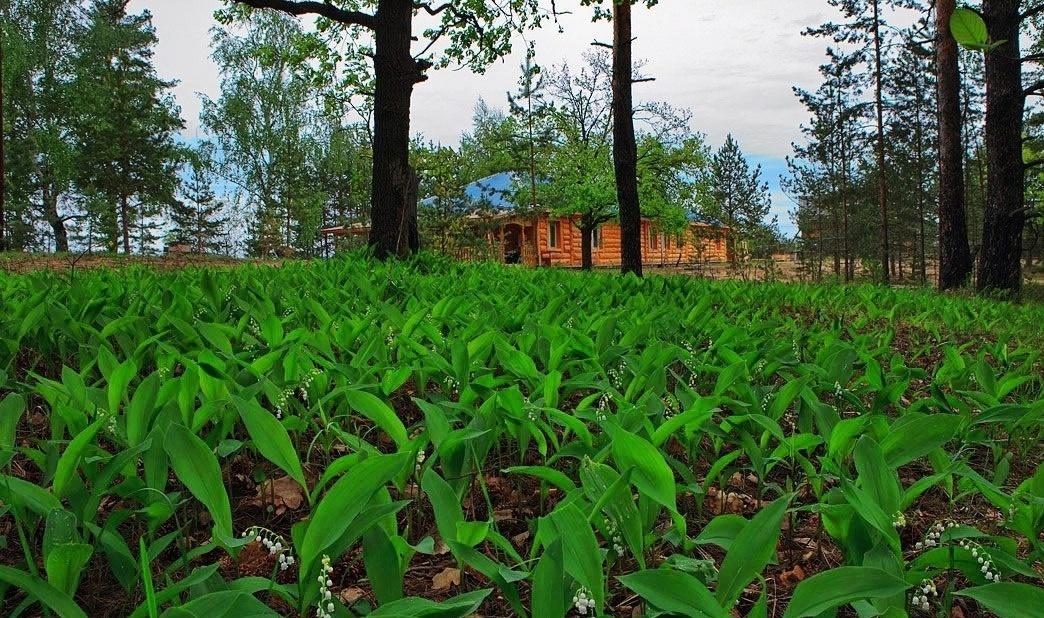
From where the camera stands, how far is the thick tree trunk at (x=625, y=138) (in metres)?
9.99

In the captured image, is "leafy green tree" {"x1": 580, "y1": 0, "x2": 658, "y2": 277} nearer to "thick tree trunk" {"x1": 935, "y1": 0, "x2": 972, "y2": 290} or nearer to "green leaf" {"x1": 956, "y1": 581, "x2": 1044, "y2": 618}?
"thick tree trunk" {"x1": 935, "y1": 0, "x2": 972, "y2": 290}

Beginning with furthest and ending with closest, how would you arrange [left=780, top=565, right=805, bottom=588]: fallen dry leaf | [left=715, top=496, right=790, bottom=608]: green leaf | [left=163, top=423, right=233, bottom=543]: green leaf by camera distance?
[left=780, top=565, right=805, bottom=588]: fallen dry leaf
[left=163, top=423, right=233, bottom=543]: green leaf
[left=715, top=496, right=790, bottom=608]: green leaf

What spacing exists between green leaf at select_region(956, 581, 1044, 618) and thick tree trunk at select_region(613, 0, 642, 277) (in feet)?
29.6

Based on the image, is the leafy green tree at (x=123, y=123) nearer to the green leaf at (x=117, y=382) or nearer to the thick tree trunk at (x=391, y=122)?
the thick tree trunk at (x=391, y=122)

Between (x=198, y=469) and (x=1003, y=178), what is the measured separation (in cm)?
1238

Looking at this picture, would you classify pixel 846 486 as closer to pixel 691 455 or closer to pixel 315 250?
pixel 691 455

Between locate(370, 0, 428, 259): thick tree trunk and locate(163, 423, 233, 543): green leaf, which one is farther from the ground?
locate(370, 0, 428, 259): thick tree trunk

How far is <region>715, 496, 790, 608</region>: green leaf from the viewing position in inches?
40.8

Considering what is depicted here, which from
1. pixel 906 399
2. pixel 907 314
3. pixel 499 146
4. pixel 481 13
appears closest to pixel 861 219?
pixel 499 146

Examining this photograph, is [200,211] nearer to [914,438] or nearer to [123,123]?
[123,123]

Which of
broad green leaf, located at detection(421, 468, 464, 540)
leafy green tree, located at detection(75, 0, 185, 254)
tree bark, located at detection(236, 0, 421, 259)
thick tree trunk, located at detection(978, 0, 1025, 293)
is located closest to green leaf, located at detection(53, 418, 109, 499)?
broad green leaf, located at detection(421, 468, 464, 540)

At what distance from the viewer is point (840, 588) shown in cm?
95

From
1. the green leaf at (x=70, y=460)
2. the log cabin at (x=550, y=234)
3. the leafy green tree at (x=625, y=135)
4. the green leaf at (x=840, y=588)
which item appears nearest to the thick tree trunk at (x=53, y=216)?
the log cabin at (x=550, y=234)

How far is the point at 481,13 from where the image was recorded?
11578 mm
